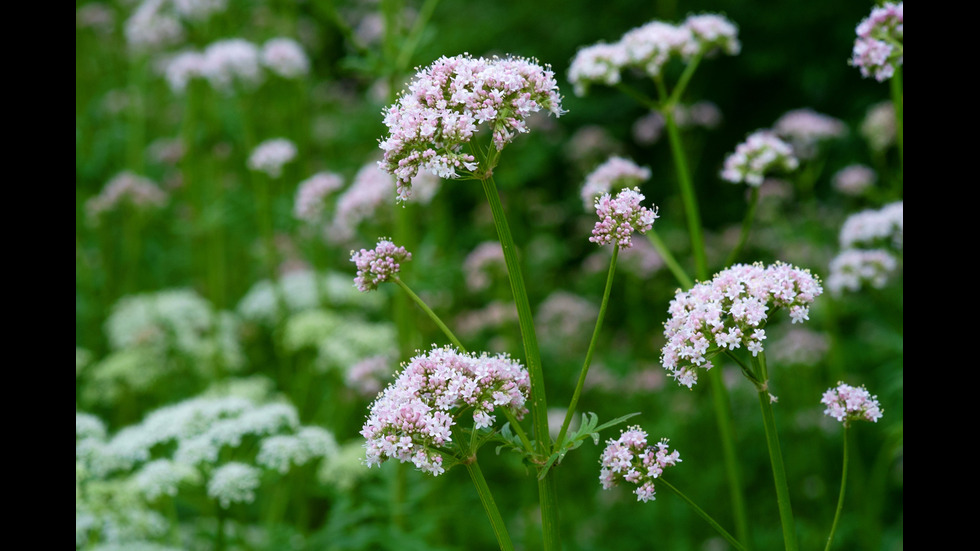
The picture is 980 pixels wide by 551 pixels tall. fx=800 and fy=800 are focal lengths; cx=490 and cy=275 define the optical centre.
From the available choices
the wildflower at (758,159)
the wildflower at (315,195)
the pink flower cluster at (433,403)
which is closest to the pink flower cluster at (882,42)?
the wildflower at (758,159)

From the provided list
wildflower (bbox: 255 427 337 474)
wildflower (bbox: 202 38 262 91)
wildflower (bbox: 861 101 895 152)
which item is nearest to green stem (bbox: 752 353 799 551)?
wildflower (bbox: 255 427 337 474)

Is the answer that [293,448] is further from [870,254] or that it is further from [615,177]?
[870,254]

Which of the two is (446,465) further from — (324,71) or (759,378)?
(324,71)

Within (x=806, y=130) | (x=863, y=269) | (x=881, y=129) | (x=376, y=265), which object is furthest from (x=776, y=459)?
(x=881, y=129)

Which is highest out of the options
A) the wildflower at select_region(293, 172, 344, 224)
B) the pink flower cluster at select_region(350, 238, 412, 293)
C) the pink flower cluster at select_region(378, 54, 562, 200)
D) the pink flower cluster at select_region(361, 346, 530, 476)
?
the wildflower at select_region(293, 172, 344, 224)

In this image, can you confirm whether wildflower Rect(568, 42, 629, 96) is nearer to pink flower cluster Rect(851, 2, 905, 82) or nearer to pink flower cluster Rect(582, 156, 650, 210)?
pink flower cluster Rect(582, 156, 650, 210)

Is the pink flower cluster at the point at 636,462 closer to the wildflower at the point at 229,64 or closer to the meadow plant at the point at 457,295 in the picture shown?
the meadow plant at the point at 457,295
